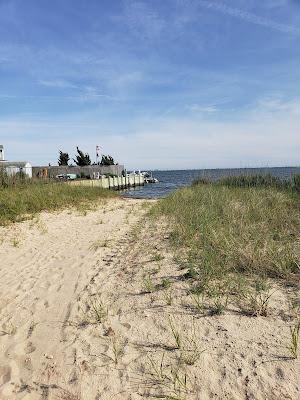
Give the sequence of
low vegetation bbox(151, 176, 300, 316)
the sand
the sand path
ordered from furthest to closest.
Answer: low vegetation bbox(151, 176, 300, 316)
the sand path
the sand

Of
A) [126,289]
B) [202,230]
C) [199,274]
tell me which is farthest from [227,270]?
[202,230]

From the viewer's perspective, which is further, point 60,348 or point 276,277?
point 276,277

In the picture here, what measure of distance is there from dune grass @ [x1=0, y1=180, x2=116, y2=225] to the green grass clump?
4.99 m

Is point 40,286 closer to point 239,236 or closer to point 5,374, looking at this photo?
point 5,374

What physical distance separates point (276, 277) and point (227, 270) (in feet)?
2.07

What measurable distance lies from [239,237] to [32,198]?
9.31m

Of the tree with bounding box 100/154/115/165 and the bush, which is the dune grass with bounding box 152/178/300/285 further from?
the tree with bounding box 100/154/115/165

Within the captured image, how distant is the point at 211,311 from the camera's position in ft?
12.3

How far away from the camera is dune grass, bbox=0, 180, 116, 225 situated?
11.0 m

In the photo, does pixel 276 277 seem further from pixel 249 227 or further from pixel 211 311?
pixel 249 227

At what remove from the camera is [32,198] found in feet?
42.5

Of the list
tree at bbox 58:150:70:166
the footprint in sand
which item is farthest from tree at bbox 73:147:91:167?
the footprint in sand

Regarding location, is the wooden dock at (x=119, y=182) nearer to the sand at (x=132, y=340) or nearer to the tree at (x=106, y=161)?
the tree at (x=106, y=161)

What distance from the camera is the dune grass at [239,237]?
4685 mm
